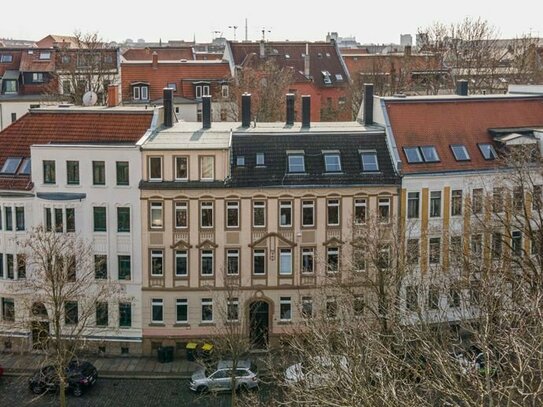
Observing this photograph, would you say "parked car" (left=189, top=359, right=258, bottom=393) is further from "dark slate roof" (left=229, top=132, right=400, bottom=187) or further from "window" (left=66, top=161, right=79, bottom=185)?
"window" (left=66, top=161, right=79, bottom=185)

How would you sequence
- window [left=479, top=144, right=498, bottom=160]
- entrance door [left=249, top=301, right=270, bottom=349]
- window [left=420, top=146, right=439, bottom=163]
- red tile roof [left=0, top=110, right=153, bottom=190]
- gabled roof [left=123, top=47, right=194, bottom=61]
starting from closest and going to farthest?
entrance door [left=249, top=301, right=270, bottom=349], red tile roof [left=0, top=110, right=153, bottom=190], window [left=420, top=146, right=439, bottom=163], window [left=479, top=144, right=498, bottom=160], gabled roof [left=123, top=47, right=194, bottom=61]

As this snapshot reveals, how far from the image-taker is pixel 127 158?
4859cm

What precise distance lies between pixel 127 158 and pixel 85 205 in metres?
3.82

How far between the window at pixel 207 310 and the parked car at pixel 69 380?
8.03 meters

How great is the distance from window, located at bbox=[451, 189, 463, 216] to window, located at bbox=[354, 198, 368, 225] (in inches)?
224

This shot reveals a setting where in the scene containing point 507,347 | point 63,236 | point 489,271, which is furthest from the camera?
point 63,236

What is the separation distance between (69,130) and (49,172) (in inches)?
130

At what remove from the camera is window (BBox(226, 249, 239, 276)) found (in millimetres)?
49438

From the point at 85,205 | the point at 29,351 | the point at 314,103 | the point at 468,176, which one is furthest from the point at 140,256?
the point at 314,103

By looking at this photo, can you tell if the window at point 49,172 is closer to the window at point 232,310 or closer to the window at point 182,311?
the window at point 182,311

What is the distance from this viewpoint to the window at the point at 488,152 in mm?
52281

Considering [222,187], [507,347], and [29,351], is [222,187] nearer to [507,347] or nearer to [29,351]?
[29,351]

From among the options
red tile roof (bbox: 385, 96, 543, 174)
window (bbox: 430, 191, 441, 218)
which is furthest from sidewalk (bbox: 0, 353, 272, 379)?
red tile roof (bbox: 385, 96, 543, 174)

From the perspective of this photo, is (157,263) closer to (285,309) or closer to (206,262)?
(206,262)
